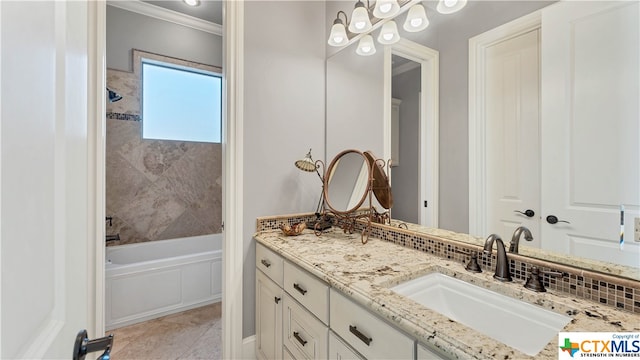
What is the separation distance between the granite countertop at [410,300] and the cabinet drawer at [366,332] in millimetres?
39

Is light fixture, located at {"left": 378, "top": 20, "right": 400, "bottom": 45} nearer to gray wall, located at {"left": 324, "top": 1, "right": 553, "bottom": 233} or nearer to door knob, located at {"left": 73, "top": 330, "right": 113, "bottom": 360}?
gray wall, located at {"left": 324, "top": 1, "right": 553, "bottom": 233}

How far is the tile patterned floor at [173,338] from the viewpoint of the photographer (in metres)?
1.90

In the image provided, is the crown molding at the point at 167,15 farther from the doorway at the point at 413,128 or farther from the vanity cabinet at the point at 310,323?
the vanity cabinet at the point at 310,323

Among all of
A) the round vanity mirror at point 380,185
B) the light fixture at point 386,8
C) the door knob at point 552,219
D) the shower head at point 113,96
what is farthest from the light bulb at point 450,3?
the shower head at point 113,96

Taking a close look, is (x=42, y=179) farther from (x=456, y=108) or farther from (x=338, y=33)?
(x=338, y=33)

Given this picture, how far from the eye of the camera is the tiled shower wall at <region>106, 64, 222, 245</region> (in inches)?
108

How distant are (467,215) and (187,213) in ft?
9.53

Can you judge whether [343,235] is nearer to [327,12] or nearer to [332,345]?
[332,345]

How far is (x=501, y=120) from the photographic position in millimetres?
1174

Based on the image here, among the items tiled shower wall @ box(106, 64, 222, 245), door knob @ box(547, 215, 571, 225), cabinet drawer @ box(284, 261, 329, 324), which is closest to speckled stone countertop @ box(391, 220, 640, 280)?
door knob @ box(547, 215, 571, 225)

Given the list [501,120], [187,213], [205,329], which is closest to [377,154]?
[501,120]

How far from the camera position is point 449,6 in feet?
4.43

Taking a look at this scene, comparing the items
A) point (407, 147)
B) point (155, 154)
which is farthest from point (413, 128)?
point (155, 154)

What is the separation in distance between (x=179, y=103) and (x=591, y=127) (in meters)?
3.48
